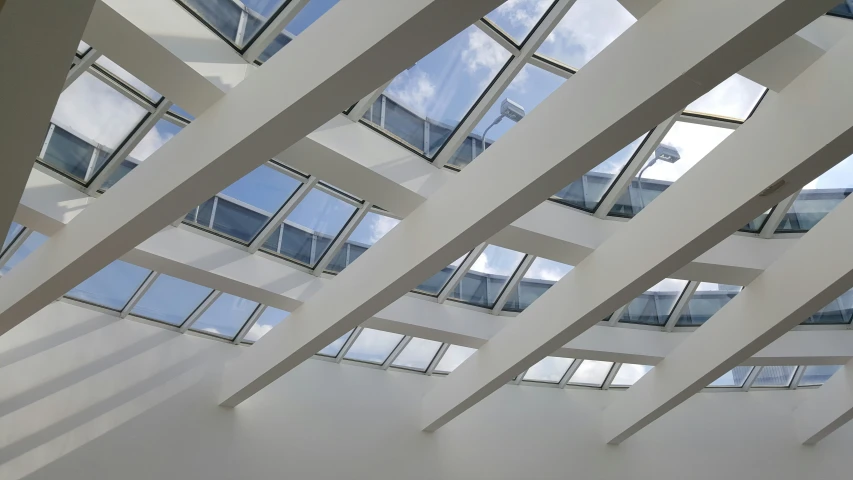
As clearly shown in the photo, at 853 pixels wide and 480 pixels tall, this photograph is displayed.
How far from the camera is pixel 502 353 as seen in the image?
40.7ft

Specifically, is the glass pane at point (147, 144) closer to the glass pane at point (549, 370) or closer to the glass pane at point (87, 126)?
the glass pane at point (87, 126)

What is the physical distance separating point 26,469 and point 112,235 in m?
4.45

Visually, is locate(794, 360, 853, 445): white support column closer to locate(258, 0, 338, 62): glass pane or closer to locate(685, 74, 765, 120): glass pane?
locate(685, 74, 765, 120): glass pane

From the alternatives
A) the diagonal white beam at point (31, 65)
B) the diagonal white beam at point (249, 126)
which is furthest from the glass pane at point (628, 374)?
the diagonal white beam at point (31, 65)

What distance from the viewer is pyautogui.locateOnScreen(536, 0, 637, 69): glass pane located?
784 centimetres

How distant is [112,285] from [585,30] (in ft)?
26.1

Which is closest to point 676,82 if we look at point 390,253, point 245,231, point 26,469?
point 390,253

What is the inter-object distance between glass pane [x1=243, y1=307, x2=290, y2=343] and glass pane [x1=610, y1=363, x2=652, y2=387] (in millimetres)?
8977

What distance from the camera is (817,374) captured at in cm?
1798

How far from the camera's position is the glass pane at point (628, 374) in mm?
16922

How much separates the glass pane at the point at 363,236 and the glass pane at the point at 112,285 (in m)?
3.03

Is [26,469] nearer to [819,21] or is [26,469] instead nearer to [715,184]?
[715,184]

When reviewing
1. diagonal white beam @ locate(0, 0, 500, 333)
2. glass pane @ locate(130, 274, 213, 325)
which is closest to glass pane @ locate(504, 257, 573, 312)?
glass pane @ locate(130, 274, 213, 325)

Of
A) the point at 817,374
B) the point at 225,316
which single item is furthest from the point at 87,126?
the point at 817,374
